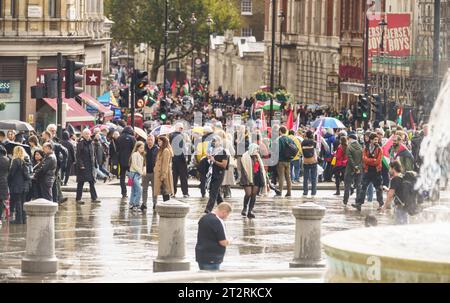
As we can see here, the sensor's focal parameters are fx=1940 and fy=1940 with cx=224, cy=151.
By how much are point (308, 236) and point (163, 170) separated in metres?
9.20

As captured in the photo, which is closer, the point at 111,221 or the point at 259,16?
the point at 111,221

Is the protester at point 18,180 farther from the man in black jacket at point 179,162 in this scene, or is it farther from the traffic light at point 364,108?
the traffic light at point 364,108

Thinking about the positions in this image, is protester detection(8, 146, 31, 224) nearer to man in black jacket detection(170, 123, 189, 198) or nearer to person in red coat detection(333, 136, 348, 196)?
man in black jacket detection(170, 123, 189, 198)

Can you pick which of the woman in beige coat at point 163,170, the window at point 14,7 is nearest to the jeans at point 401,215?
the woman in beige coat at point 163,170

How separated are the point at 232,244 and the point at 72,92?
11279mm

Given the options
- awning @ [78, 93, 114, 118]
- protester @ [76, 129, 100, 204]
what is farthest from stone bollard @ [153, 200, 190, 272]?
awning @ [78, 93, 114, 118]

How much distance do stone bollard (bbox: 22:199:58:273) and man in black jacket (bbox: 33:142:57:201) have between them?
639cm

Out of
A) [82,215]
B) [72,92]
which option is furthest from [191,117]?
[82,215]

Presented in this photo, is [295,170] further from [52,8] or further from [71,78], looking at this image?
[52,8]

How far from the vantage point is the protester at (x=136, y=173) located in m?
35.4

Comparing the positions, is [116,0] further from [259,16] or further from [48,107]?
[48,107]

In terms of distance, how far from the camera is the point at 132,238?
100 feet

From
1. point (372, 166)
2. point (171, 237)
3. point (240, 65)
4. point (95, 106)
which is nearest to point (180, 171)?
point (372, 166)

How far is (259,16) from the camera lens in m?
157
